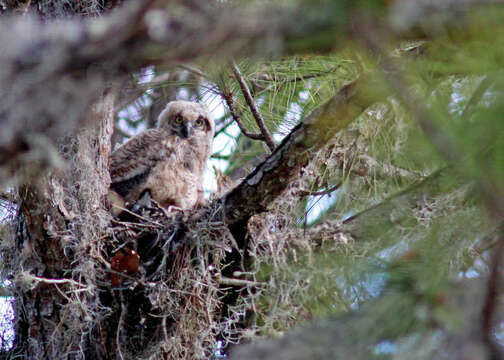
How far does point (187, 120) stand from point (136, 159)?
0.69 metres

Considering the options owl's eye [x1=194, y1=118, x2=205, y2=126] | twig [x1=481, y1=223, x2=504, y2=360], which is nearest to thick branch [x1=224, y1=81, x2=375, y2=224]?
twig [x1=481, y1=223, x2=504, y2=360]

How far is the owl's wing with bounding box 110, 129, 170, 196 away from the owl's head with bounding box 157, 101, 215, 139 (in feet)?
0.80

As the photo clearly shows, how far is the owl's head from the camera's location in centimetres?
443

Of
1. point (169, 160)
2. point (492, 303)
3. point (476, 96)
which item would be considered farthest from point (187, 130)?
point (492, 303)

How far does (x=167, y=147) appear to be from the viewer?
414cm

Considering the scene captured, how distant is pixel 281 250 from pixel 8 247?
1519mm

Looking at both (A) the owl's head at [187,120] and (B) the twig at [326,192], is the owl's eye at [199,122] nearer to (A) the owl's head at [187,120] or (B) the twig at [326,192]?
(A) the owl's head at [187,120]

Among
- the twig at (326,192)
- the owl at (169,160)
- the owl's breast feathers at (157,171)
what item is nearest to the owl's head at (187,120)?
the owl at (169,160)

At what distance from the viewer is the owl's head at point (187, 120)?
14.5ft

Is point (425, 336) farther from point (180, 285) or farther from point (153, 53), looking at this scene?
point (180, 285)

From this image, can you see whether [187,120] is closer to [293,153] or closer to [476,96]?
[293,153]

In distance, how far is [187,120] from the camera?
4.43m

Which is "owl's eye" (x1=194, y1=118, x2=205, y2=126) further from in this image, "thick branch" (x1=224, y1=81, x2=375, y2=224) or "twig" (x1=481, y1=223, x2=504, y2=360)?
"twig" (x1=481, y1=223, x2=504, y2=360)

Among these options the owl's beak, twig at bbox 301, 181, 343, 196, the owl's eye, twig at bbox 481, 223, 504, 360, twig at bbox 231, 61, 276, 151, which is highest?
the owl's eye
